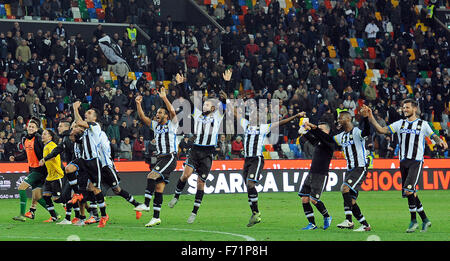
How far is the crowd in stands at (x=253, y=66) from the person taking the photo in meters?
31.9

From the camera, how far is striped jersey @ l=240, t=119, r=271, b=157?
60.3ft

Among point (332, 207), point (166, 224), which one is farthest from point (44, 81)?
point (166, 224)

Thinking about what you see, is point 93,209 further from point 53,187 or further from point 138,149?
point 138,149

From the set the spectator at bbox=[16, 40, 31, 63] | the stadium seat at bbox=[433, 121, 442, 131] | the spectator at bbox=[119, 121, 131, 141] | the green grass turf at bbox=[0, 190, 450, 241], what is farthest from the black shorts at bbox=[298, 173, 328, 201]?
the stadium seat at bbox=[433, 121, 442, 131]

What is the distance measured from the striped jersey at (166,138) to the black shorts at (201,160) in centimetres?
55

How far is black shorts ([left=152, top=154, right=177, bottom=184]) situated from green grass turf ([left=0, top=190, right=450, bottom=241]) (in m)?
1.06

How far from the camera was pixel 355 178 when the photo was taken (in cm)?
1656

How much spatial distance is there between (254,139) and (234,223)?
1.93 meters

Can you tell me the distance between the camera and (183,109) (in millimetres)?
32375

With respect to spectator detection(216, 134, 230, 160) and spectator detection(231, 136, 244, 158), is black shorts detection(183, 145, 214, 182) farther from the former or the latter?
spectator detection(231, 136, 244, 158)

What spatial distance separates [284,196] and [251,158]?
400 inches

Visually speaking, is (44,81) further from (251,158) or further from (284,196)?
(251,158)

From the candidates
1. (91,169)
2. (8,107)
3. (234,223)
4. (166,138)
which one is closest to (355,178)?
(234,223)

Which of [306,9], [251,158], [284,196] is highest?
[306,9]
